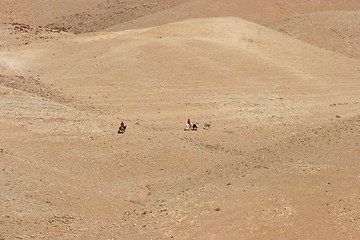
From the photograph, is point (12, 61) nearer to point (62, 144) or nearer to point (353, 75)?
point (62, 144)

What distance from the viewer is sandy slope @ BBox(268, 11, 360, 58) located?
28000 mm

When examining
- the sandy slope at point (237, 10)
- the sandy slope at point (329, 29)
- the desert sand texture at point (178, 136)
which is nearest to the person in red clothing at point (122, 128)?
the desert sand texture at point (178, 136)

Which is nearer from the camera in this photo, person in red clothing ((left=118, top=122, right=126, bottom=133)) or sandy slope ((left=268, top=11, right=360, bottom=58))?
person in red clothing ((left=118, top=122, right=126, bottom=133))

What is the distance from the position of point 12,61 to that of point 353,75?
17097mm

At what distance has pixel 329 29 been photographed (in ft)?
98.4

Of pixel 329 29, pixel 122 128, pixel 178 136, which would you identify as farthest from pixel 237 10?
pixel 122 128

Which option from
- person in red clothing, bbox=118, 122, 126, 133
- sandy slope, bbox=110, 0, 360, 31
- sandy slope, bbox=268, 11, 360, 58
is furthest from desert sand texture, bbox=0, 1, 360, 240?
sandy slope, bbox=110, 0, 360, 31

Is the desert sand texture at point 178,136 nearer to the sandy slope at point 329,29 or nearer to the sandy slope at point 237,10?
the sandy slope at point 329,29

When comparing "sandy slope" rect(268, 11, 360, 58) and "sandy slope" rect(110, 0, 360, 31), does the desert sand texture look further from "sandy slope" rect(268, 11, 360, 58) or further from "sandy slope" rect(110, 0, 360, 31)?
"sandy slope" rect(110, 0, 360, 31)

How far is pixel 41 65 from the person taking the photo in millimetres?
20344

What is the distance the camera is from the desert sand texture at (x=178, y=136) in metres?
8.58

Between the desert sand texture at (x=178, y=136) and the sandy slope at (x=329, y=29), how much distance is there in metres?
1.72

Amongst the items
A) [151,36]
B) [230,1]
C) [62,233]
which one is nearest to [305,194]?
[62,233]

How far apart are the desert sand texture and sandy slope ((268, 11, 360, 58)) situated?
5.66 feet
